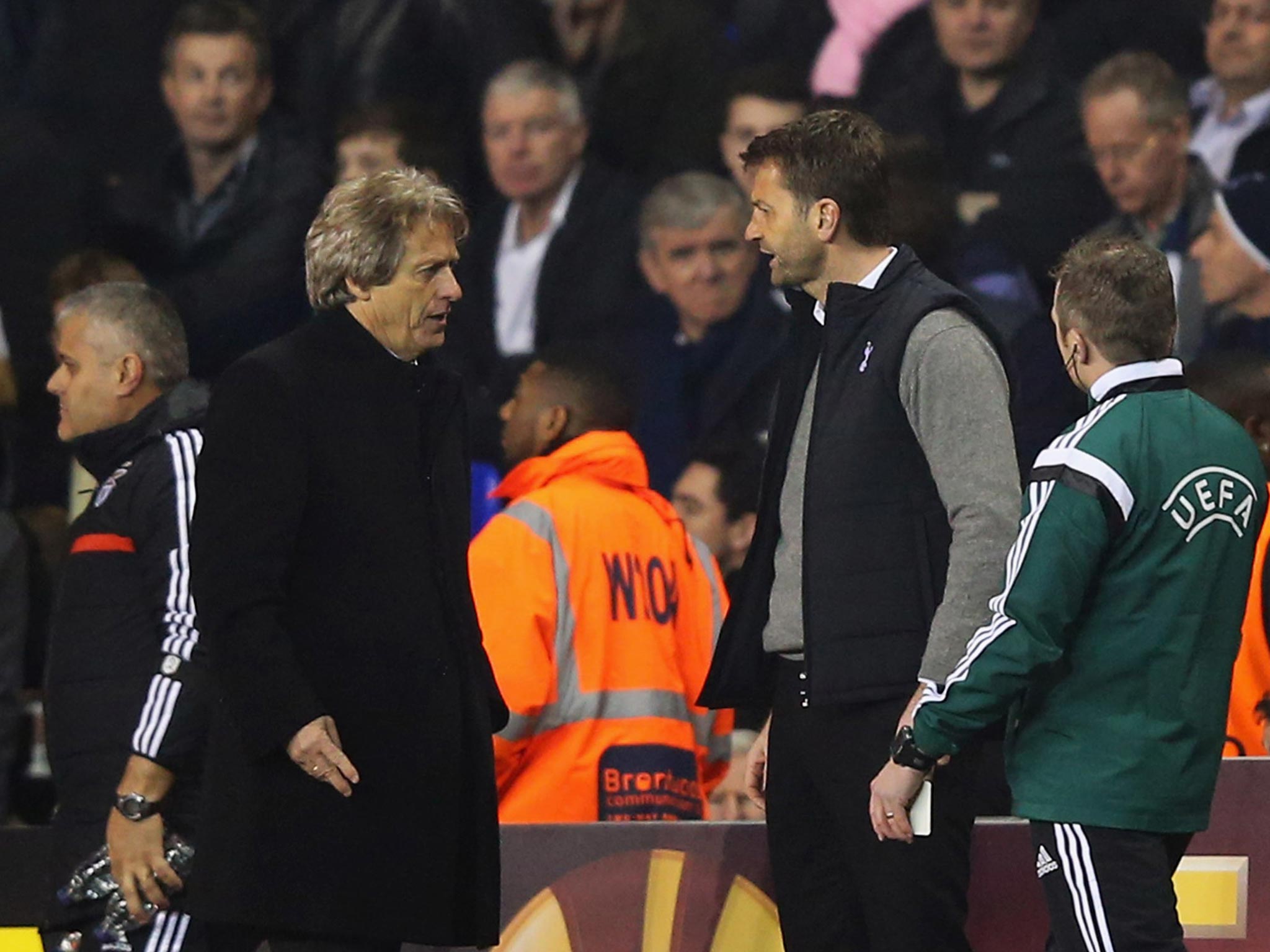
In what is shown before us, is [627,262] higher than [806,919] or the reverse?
higher

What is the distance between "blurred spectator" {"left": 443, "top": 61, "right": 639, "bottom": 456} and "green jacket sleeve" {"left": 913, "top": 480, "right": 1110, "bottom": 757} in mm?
3608

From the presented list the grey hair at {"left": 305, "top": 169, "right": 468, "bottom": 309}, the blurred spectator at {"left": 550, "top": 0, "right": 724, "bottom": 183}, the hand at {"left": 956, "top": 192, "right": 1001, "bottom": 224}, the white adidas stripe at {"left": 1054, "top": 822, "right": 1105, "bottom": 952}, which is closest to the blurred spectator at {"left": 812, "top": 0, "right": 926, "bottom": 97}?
the blurred spectator at {"left": 550, "top": 0, "right": 724, "bottom": 183}

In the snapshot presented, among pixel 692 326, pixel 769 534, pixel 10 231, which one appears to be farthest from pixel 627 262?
pixel 769 534

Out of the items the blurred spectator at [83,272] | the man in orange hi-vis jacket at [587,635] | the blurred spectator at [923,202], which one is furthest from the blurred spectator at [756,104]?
the man in orange hi-vis jacket at [587,635]

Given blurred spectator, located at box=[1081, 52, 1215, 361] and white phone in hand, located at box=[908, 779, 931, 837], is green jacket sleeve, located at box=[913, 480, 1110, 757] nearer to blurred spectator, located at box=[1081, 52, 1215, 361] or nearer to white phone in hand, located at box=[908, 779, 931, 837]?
white phone in hand, located at box=[908, 779, 931, 837]

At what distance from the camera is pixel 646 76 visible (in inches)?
260

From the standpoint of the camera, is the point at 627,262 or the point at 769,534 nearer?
the point at 769,534

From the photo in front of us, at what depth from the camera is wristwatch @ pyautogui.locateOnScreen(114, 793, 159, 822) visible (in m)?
3.48

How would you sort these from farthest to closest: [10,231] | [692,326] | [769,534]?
[10,231], [692,326], [769,534]

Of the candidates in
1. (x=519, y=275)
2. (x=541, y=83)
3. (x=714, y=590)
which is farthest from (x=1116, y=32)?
(x=714, y=590)

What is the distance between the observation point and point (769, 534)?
331 cm

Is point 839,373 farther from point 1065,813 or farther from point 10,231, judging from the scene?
point 10,231

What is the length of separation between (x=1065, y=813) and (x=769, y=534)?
691 mm

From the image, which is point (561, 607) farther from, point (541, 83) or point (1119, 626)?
point (541, 83)
